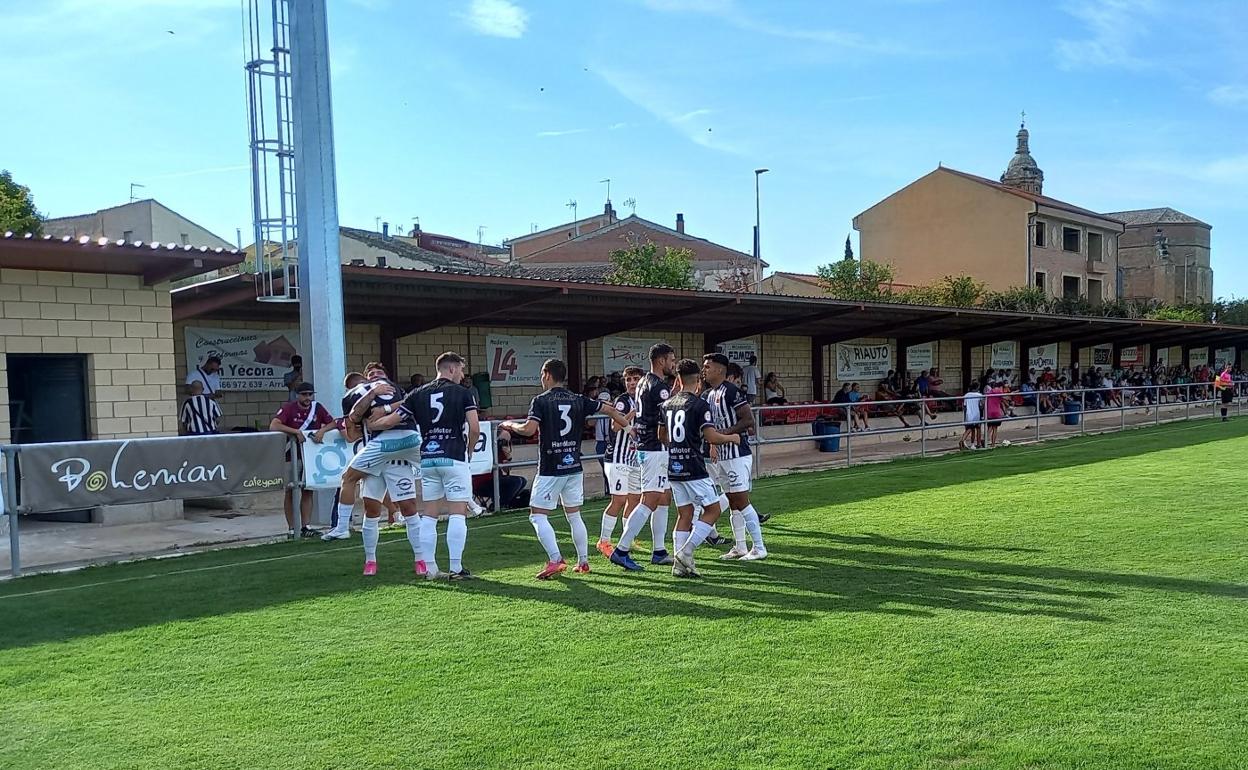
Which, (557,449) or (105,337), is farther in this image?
(105,337)

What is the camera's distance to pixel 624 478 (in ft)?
29.5

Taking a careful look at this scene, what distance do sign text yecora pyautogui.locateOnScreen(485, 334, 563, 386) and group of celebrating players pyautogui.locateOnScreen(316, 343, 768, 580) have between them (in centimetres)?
942

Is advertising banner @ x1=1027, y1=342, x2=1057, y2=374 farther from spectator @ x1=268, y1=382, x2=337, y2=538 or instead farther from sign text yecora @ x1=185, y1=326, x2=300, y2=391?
spectator @ x1=268, y1=382, x2=337, y2=538

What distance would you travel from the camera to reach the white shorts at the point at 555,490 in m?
7.99

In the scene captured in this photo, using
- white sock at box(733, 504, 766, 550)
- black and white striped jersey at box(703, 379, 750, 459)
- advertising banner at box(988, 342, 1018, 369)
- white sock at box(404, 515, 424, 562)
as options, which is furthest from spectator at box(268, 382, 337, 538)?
advertising banner at box(988, 342, 1018, 369)

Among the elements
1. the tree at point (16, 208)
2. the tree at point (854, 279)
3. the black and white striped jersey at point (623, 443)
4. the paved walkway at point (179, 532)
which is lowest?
the paved walkway at point (179, 532)

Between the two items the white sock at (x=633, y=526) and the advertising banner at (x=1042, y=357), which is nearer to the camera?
the white sock at (x=633, y=526)

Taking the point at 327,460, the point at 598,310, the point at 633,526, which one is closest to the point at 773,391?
the point at 598,310

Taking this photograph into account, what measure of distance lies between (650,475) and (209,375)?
8414 millimetres

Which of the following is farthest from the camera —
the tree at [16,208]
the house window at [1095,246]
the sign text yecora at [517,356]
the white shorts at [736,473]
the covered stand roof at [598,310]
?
the house window at [1095,246]

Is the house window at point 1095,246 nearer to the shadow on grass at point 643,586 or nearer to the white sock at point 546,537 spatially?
the shadow on grass at point 643,586

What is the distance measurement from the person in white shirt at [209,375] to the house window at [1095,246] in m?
48.6

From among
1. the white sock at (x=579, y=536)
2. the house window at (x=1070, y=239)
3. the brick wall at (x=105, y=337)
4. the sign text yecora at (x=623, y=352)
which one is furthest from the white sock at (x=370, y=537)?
the house window at (x=1070, y=239)

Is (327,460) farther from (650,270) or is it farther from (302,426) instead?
(650,270)
